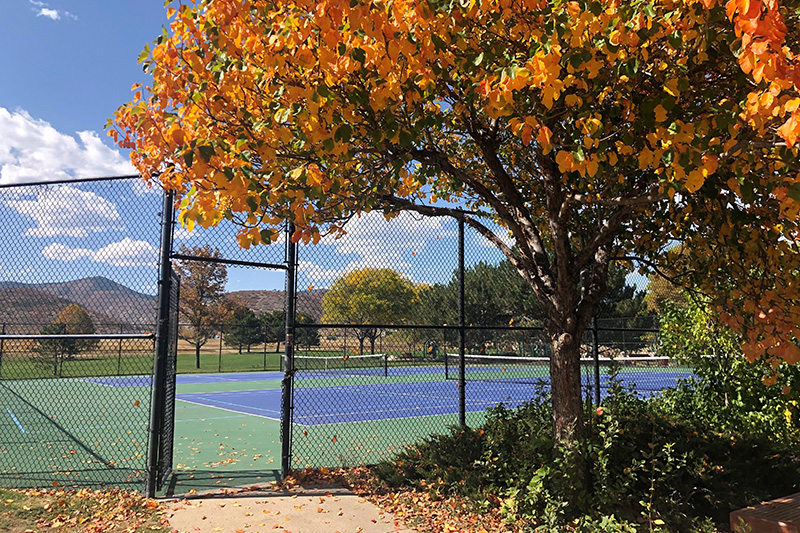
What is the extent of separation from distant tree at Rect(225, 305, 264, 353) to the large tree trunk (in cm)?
2947

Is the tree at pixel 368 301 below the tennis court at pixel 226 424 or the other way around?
the other way around

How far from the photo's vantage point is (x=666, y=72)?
15.8ft

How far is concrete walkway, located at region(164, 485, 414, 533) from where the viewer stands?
5.07 meters

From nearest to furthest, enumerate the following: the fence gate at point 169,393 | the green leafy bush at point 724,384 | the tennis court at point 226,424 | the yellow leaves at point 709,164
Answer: the yellow leaves at point 709,164
the fence gate at point 169,393
the green leafy bush at point 724,384
the tennis court at point 226,424

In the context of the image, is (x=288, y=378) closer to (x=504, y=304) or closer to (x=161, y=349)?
(x=161, y=349)

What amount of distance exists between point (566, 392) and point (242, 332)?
34518 millimetres

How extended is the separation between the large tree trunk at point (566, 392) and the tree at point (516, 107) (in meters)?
0.02

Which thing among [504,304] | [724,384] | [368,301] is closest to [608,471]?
[724,384]

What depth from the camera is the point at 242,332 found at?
37.8 meters

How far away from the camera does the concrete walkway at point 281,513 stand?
5.07 meters

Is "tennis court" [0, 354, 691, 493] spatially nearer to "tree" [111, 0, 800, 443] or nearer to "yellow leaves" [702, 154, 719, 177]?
"tree" [111, 0, 800, 443]

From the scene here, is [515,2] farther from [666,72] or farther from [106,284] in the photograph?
[106,284]

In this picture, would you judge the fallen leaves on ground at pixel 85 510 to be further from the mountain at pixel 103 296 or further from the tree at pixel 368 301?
the tree at pixel 368 301

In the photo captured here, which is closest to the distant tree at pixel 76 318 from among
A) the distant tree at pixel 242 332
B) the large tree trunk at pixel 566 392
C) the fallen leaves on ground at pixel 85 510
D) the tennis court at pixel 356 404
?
the tennis court at pixel 356 404
